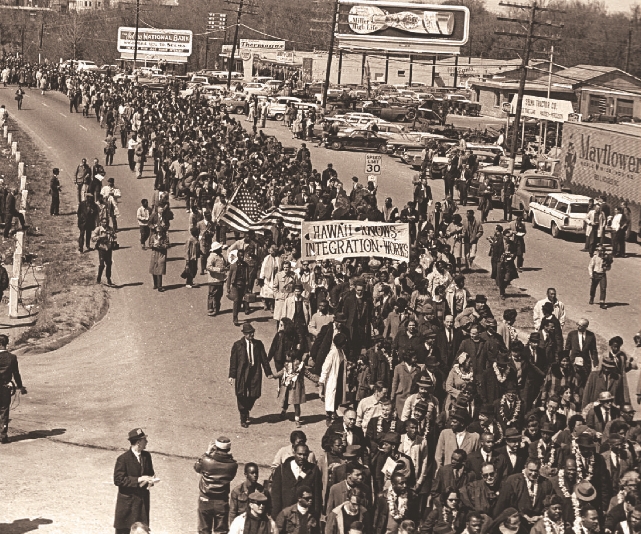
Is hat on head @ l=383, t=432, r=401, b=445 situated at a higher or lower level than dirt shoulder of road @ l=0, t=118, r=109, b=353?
higher

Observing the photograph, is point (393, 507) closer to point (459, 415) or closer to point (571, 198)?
point (459, 415)

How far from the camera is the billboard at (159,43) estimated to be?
11006cm

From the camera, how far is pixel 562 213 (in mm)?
36500

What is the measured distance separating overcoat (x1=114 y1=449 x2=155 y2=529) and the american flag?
1420 cm

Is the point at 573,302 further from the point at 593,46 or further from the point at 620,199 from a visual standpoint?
the point at 593,46

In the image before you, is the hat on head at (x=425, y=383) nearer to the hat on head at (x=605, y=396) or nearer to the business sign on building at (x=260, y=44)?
the hat on head at (x=605, y=396)

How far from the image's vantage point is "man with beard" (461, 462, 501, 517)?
1280 cm

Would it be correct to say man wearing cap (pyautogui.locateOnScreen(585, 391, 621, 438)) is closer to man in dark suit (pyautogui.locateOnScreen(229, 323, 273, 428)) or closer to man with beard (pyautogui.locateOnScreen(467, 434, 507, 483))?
man with beard (pyautogui.locateOnScreen(467, 434, 507, 483))

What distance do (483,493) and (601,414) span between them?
326 cm

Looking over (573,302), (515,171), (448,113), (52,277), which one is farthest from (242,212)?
(448,113)

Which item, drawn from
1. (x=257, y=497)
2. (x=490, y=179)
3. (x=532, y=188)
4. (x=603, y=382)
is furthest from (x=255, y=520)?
(x=490, y=179)

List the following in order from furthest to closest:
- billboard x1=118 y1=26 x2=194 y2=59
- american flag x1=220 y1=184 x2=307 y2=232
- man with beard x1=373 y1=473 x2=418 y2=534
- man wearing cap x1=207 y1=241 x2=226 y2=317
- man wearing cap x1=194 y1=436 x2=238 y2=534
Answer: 1. billboard x1=118 y1=26 x2=194 y2=59
2. american flag x1=220 y1=184 x2=307 y2=232
3. man wearing cap x1=207 y1=241 x2=226 y2=317
4. man wearing cap x1=194 y1=436 x2=238 y2=534
5. man with beard x1=373 y1=473 x2=418 y2=534

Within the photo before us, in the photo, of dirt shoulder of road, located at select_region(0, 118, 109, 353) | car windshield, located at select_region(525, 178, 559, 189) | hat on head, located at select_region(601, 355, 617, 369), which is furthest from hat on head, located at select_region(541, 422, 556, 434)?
car windshield, located at select_region(525, 178, 559, 189)

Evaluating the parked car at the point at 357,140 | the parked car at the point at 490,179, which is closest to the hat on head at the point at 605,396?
the parked car at the point at 490,179
